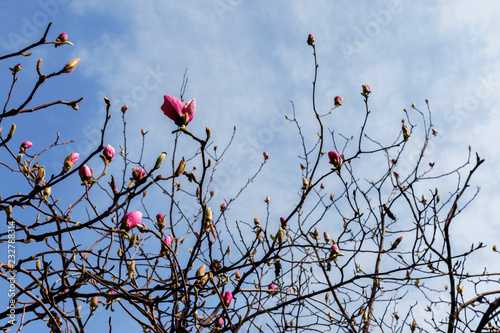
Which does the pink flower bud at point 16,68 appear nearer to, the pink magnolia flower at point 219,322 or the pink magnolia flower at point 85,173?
the pink magnolia flower at point 85,173

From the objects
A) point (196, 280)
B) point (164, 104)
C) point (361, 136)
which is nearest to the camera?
point (164, 104)

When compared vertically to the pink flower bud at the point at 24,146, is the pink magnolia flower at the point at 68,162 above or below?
below

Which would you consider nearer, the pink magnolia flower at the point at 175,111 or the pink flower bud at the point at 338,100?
the pink magnolia flower at the point at 175,111

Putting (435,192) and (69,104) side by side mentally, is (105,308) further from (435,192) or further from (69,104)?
(435,192)

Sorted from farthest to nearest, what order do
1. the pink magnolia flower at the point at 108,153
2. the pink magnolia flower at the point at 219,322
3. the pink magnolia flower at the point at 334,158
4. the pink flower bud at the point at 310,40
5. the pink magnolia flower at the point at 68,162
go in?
the pink flower bud at the point at 310,40
the pink magnolia flower at the point at 334,158
the pink magnolia flower at the point at 219,322
the pink magnolia flower at the point at 108,153
the pink magnolia flower at the point at 68,162

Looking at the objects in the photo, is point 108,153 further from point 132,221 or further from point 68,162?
point 132,221

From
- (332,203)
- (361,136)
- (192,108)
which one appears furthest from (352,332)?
(192,108)

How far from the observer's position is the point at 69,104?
1.36 meters

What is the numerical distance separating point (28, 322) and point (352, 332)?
7.15 ft

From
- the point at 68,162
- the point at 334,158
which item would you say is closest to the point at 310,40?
the point at 334,158

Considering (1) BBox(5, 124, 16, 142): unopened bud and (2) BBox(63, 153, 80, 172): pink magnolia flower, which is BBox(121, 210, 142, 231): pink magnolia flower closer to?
(2) BBox(63, 153, 80, 172): pink magnolia flower

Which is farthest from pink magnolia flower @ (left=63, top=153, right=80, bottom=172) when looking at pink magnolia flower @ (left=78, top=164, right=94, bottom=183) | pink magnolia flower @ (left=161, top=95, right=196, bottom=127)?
pink magnolia flower @ (left=161, top=95, right=196, bottom=127)

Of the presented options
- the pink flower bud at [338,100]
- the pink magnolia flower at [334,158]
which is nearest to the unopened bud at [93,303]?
the pink magnolia flower at [334,158]

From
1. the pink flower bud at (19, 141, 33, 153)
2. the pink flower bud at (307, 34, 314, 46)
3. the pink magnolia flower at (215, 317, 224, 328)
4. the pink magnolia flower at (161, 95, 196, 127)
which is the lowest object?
the pink magnolia flower at (215, 317, 224, 328)
